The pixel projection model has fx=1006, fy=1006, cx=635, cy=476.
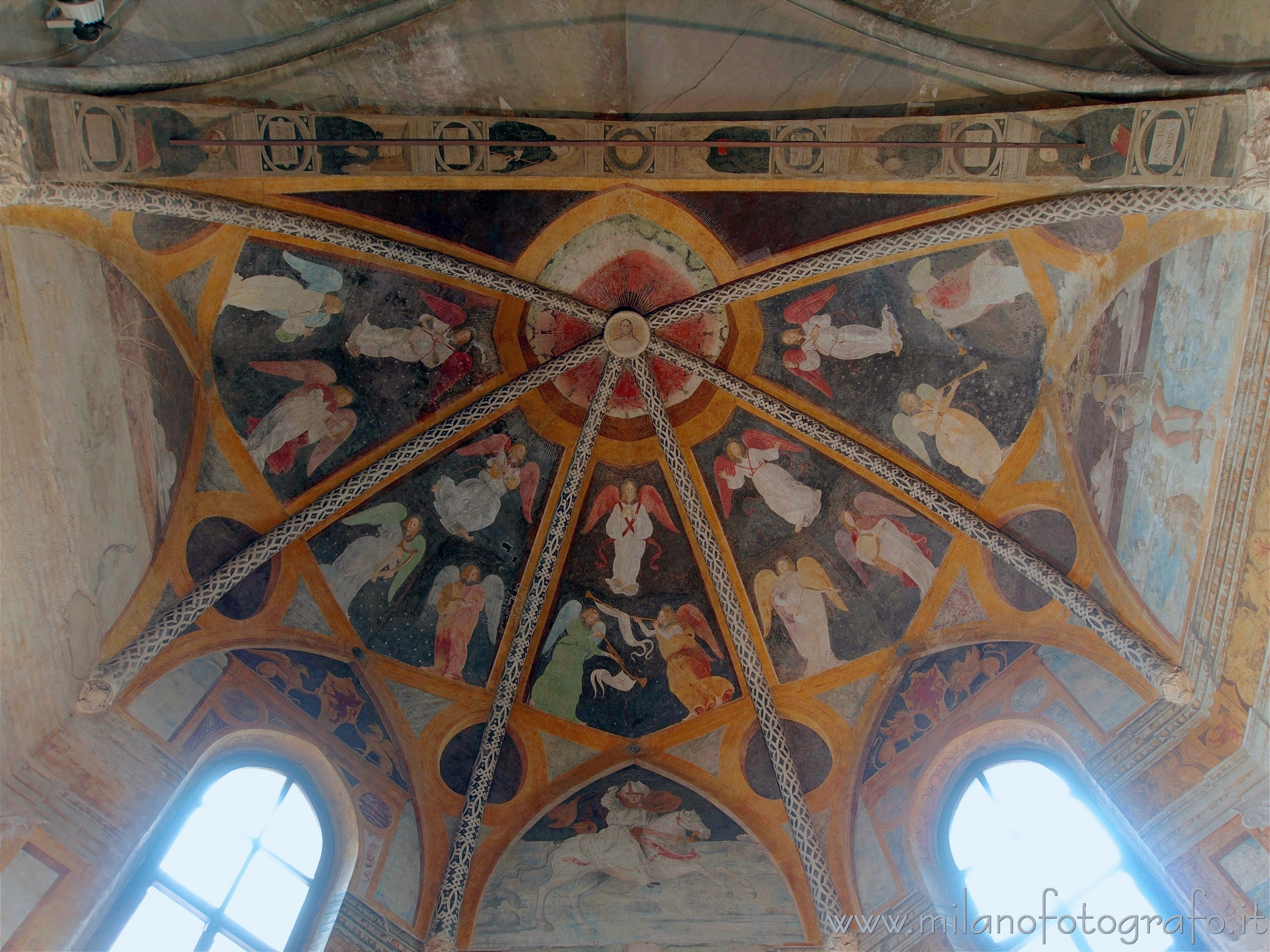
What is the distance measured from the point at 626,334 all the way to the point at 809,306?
1.98 m

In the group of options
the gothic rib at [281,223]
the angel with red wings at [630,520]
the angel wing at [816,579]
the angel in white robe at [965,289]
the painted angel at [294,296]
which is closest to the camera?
the gothic rib at [281,223]

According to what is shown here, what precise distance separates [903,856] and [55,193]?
9088 millimetres

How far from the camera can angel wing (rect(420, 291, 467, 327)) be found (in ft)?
34.4

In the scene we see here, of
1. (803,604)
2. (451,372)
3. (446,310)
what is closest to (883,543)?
(803,604)

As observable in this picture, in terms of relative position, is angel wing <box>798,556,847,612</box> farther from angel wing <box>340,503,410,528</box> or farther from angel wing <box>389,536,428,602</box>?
angel wing <box>340,503,410,528</box>

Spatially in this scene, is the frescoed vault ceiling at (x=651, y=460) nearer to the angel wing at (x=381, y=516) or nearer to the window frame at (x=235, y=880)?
the angel wing at (x=381, y=516)

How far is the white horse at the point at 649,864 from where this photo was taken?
10.2 m

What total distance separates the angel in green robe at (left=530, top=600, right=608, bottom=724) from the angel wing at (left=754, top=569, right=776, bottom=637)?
1802mm

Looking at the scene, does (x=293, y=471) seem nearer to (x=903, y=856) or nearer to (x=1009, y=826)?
(x=903, y=856)

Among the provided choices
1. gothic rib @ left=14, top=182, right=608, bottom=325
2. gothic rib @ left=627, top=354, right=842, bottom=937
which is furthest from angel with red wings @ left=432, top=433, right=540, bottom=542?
gothic rib @ left=14, top=182, right=608, bottom=325

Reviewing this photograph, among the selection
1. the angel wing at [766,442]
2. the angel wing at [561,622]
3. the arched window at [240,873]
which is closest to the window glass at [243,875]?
the arched window at [240,873]

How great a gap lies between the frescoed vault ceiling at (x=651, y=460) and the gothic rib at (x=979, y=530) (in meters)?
0.04

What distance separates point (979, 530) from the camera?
33.7 ft

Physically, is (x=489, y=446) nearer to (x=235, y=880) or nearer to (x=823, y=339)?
(x=823, y=339)
